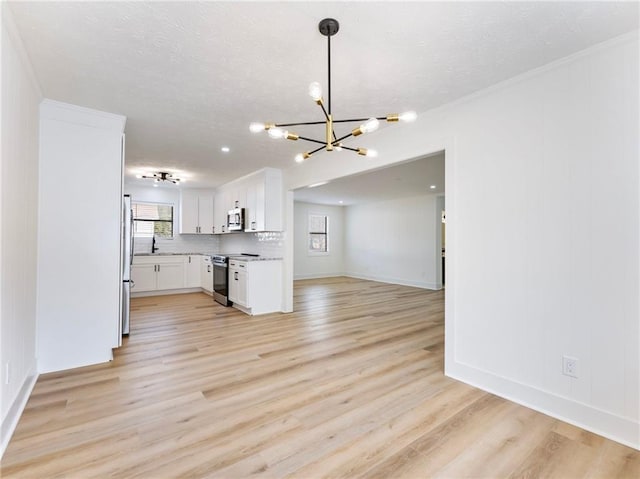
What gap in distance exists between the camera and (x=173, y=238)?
25.0 feet

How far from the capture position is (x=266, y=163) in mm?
5035

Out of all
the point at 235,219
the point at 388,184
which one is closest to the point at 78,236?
the point at 235,219

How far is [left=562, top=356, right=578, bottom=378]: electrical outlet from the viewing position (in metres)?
2.13

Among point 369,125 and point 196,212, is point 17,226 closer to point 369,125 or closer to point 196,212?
point 369,125

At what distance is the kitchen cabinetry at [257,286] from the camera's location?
512 centimetres

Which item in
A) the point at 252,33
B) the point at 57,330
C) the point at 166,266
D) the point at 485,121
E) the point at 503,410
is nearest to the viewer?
the point at 252,33

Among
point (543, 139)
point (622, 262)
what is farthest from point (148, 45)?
point (622, 262)

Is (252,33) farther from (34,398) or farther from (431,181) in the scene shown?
(431,181)

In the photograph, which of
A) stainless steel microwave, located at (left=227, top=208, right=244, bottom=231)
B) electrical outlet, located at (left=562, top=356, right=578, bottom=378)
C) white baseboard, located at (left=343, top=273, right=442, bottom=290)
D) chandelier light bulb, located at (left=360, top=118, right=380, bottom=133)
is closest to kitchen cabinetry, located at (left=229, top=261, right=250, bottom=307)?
stainless steel microwave, located at (left=227, top=208, right=244, bottom=231)

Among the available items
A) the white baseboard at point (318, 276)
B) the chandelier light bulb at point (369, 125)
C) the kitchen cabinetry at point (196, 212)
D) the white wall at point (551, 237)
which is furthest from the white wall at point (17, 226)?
the white baseboard at point (318, 276)

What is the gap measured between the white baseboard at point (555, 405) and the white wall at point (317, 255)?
24.4 ft

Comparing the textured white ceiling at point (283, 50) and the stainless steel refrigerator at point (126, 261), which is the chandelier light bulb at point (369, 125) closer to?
the textured white ceiling at point (283, 50)

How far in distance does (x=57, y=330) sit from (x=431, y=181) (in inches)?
245

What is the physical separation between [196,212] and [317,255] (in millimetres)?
4238
